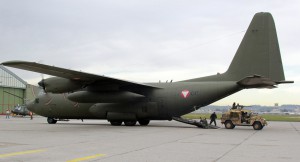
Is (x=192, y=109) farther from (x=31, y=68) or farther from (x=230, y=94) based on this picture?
(x=31, y=68)

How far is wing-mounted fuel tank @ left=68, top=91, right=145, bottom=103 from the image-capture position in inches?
943

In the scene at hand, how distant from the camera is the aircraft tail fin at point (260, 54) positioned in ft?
70.7

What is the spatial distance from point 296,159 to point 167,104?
14698 mm

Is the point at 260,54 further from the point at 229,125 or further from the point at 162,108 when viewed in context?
the point at 162,108

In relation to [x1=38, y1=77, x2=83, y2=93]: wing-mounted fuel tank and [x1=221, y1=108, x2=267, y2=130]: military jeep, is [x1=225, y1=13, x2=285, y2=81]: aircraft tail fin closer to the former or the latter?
[x1=221, y1=108, x2=267, y2=130]: military jeep

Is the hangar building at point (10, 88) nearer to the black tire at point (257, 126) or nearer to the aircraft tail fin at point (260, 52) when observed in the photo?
the aircraft tail fin at point (260, 52)

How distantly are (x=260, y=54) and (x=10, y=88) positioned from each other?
181 feet

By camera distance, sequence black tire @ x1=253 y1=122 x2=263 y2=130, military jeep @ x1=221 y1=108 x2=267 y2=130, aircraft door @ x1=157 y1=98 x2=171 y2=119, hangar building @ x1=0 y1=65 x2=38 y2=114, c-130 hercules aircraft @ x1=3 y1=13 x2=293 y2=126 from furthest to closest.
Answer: hangar building @ x1=0 y1=65 x2=38 y2=114
aircraft door @ x1=157 y1=98 x2=171 y2=119
military jeep @ x1=221 y1=108 x2=267 y2=130
black tire @ x1=253 y1=122 x2=263 y2=130
c-130 hercules aircraft @ x1=3 y1=13 x2=293 y2=126

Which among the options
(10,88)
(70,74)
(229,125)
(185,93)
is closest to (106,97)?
(70,74)

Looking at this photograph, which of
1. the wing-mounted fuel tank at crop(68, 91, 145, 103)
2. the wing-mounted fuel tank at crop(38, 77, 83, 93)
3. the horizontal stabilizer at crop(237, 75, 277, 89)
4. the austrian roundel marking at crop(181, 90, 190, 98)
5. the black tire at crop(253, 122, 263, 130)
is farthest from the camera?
the wing-mounted fuel tank at crop(68, 91, 145, 103)

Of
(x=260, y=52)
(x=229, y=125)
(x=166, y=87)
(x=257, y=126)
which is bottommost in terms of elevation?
(x=257, y=126)

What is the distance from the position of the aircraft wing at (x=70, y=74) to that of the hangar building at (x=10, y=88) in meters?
41.0

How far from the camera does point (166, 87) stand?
2481 cm

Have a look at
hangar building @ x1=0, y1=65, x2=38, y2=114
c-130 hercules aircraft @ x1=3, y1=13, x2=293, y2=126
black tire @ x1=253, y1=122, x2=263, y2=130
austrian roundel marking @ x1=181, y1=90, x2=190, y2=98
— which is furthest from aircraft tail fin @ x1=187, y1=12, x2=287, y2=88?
hangar building @ x1=0, y1=65, x2=38, y2=114
